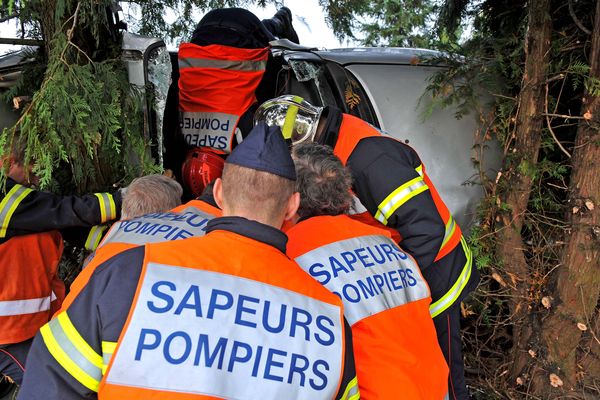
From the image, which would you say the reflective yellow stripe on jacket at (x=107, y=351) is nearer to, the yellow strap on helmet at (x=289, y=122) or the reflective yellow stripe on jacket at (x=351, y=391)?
the reflective yellow stripe on jacket at (x=351, y=391)

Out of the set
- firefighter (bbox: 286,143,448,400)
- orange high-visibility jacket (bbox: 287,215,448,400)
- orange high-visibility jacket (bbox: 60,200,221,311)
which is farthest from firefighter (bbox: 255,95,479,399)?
orange high-visibility jacket (bbox: 60,200,221,311)

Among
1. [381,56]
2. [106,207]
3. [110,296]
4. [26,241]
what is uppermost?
[381,56]

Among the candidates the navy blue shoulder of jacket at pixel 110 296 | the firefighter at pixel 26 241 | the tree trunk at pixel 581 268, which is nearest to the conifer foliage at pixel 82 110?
the firefighter at pixel 26 241

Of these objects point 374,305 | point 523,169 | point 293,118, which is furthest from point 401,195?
point 523,169

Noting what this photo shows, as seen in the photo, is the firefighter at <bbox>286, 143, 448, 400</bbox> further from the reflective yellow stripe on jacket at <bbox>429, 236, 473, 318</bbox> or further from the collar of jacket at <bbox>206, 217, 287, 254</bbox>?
the reflective yellow stripe on jacket at <bbox>429, 236, 473, 318</bbox>

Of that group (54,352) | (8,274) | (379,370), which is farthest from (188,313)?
(8,274)

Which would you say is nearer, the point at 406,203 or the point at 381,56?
the point at 406,203

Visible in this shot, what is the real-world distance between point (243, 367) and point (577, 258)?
249 cm

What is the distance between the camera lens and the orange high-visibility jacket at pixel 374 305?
182cm

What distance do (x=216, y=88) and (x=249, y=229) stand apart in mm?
2207

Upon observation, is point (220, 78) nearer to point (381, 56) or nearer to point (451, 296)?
point (381, 56)

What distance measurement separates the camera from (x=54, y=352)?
1.31m

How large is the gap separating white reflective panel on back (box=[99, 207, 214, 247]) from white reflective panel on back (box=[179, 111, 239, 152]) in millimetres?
1526

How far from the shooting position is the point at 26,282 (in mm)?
2654
